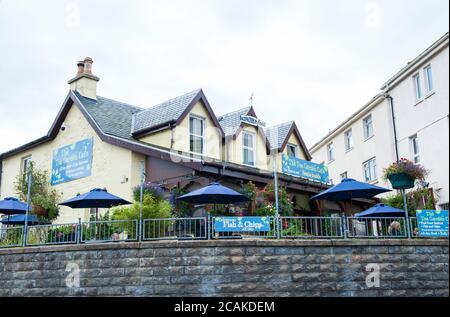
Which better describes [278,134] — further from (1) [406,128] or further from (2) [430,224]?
(2) [430,224]

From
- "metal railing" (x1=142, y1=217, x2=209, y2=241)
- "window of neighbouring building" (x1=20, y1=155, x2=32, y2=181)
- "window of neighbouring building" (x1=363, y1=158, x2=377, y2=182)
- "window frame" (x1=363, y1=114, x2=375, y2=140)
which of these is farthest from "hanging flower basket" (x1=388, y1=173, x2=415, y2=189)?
"window of neighbouring building" (x1=20, y1=155, x2=32, y2=181)

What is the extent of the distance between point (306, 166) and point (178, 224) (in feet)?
21.0

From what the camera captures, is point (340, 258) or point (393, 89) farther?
point (393, 89)

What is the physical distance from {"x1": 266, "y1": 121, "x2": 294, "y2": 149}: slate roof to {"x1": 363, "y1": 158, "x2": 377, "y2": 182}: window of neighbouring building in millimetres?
5827

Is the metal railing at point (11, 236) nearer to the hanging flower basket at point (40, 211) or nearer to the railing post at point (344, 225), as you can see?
the hanging flower basket at point (40, 211)

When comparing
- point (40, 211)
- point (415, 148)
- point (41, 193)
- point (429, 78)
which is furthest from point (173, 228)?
point (415, 148)

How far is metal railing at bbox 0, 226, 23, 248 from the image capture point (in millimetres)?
17344

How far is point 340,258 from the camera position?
15.1m

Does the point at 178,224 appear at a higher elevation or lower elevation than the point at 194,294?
higher

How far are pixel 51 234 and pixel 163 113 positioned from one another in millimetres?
8451

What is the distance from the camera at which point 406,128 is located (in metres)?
27.5

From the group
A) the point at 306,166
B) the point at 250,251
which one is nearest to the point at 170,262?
the point at 250,251
